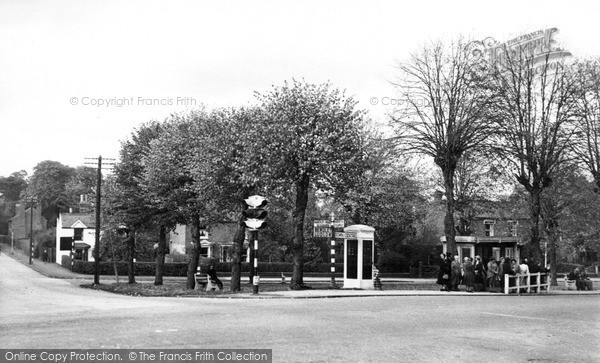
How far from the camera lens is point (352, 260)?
108ft

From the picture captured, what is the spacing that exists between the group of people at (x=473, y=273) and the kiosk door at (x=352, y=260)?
13.4 feet

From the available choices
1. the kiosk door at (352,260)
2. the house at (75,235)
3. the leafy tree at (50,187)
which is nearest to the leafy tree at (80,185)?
the leafy tree at (50,187)

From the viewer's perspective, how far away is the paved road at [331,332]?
39.2ft

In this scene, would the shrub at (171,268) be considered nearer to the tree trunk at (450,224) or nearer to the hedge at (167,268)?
the hedge at (167,268)

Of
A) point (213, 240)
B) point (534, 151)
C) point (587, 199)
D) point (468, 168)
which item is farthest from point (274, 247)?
point (534, 151)

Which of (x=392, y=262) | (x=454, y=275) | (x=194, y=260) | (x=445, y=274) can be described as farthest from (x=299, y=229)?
(x=392, y=262)

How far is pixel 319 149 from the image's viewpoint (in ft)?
107

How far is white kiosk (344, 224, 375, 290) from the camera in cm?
3266

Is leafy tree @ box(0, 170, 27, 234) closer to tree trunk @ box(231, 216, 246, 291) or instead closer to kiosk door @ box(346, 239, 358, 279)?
tree trunk @ box(231, 216, 246, 291)

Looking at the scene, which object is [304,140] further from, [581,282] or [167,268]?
[167,268]

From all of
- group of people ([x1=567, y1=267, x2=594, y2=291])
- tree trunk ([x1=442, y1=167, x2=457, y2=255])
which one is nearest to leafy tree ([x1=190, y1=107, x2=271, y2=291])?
tree trunk ([x1=442, y1=167, x2=457, y2=255])

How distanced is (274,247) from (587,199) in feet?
89.2

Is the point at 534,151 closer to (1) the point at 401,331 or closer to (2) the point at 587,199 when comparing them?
(2) the point at 587,199

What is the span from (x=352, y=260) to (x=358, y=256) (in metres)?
0.34
